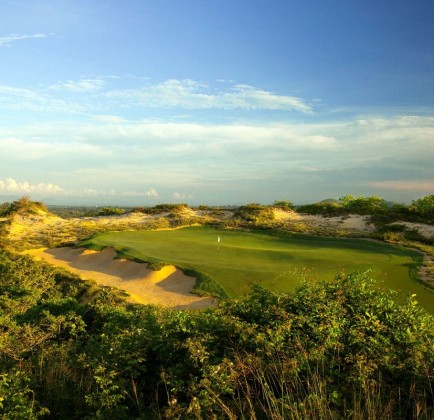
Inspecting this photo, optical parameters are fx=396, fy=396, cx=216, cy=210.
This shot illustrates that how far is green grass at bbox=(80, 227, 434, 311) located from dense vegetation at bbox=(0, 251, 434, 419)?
624 cm

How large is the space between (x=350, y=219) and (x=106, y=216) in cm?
2942

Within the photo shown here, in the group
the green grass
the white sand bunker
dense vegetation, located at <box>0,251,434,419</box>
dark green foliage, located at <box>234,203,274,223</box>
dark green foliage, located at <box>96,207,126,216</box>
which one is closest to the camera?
dense vegetation, located at <box>0,251,434,419</box>

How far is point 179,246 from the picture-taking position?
2692 centimetres

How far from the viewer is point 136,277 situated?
21484 millimetres

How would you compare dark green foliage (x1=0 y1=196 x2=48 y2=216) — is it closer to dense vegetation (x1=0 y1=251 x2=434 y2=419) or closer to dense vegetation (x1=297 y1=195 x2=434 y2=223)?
dense vegetation (x1=297 y1=195 x2=434 y2=223)

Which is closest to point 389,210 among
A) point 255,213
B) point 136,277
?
point 255,213

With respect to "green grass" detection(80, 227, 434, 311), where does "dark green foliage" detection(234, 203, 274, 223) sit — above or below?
above

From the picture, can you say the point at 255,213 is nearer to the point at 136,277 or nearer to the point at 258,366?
the point at 136,277

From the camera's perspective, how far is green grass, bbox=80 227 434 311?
Answer: 1769 cm

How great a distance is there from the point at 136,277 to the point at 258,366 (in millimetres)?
16335

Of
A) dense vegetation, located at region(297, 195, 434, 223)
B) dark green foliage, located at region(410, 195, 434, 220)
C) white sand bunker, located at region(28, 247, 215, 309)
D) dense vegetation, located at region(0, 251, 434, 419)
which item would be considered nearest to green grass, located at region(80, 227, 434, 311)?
white sand bunker, located at region(28, 247, 215, 309)

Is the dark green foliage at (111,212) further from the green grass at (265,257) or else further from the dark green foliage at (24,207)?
the green grass at (265,257)

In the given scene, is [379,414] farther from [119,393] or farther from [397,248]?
[397,248]

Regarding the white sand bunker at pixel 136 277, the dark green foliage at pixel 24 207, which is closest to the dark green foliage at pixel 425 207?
the white sand bunker at pixel 136 277
